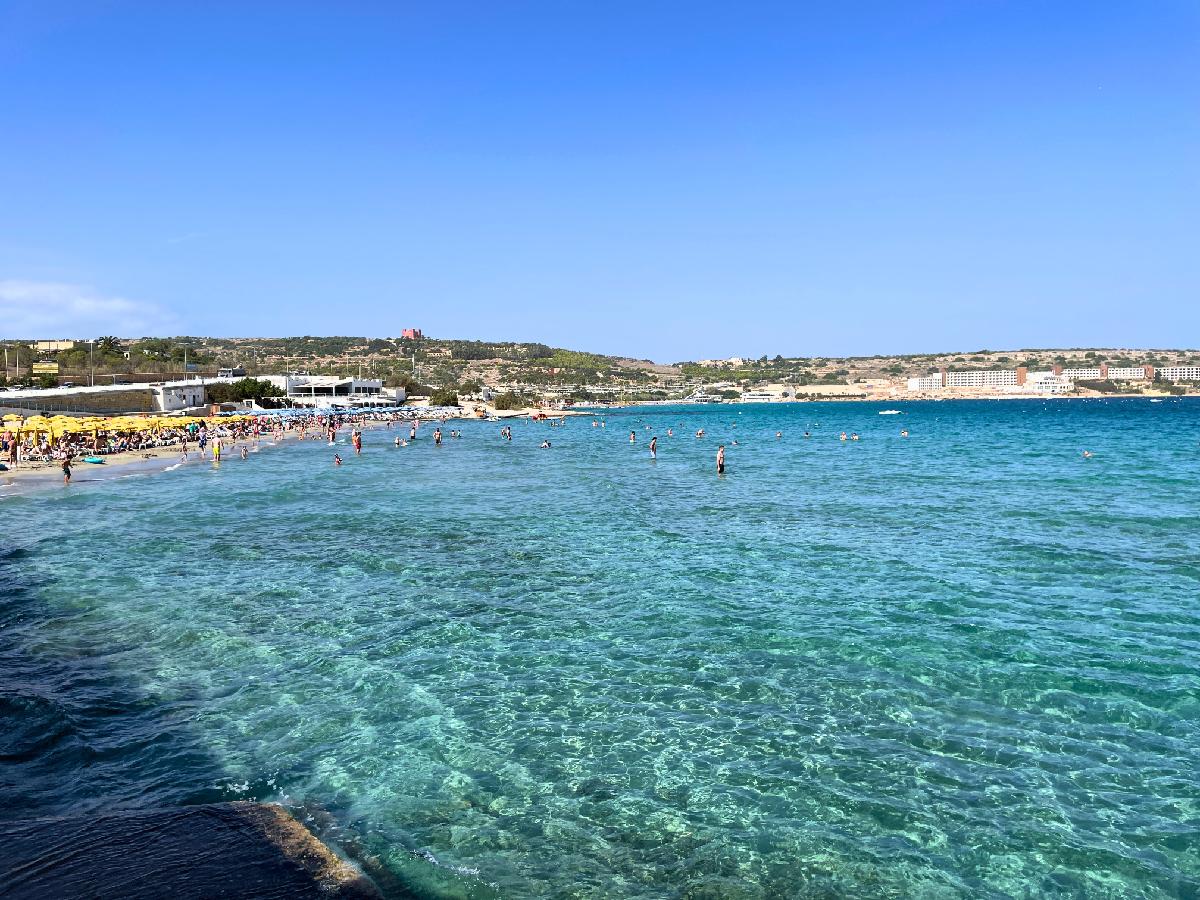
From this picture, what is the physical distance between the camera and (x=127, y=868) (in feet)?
19.0

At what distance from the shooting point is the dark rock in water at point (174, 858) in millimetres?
5512

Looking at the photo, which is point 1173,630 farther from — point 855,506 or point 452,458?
point 452,458

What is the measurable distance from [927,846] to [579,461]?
134 ft

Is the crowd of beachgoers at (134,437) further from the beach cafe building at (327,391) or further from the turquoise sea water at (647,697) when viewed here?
the beach cafe building at (327,391)

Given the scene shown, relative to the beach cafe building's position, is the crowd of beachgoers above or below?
below

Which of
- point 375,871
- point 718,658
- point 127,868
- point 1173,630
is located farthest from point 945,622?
point 127,868

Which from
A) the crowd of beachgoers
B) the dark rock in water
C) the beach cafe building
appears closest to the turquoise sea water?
the dark rock in water

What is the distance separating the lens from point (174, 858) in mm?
5965

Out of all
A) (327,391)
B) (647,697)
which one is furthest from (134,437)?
(327,391)

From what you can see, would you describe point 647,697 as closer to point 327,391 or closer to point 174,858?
point 174,858

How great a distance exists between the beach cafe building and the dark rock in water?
98.7 metres

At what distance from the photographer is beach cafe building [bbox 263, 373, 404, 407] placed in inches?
4100

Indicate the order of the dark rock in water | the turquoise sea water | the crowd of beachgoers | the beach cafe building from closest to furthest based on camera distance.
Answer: the dark rock in water < the turquoise sea water < the crowd of beachgoers < the beach cafe building

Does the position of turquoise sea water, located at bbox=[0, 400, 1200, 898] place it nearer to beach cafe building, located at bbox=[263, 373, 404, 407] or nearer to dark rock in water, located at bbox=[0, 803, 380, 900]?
dark rock in water, located at bbox=[0, 803, 380, 900]
